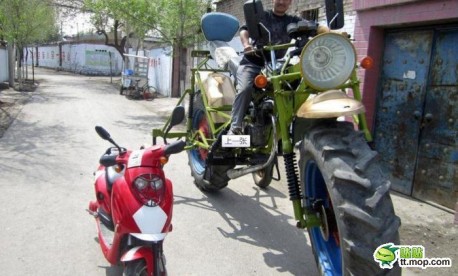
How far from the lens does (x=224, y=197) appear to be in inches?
214

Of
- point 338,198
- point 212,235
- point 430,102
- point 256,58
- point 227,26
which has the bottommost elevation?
point 212,235

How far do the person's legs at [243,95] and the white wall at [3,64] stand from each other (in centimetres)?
1871

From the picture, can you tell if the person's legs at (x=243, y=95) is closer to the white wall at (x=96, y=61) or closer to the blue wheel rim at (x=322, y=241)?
the blue wheel rim at (x=322, y=241)

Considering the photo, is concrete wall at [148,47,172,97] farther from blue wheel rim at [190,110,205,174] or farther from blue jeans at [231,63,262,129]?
blue jeans at [231,63,262,129]

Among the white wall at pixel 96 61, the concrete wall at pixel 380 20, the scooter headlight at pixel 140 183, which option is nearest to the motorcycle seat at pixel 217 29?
the concrete wall at pixel 380 20

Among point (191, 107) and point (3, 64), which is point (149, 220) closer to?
point (191, 107)

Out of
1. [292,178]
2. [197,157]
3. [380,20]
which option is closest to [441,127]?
[380,20]

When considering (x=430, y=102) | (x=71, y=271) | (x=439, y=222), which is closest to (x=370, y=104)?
(x=430, y=102)

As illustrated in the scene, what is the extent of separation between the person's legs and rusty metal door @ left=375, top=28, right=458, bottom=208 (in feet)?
8.71

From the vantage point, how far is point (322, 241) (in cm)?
321

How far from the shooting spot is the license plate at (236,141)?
12.5ft

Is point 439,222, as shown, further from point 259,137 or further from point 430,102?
point 259,137

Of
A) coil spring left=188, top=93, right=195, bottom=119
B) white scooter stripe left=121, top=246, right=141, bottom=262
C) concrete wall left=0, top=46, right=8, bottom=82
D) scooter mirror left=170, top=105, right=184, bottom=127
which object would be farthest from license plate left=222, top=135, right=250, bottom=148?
concrete wall left=0, top=46, right=8, bottom=82

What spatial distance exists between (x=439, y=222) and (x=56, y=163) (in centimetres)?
536
